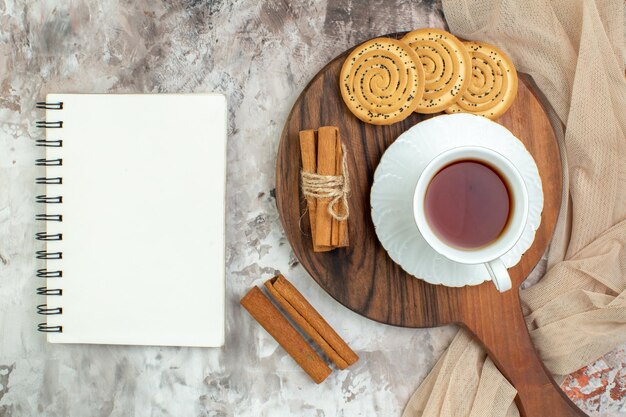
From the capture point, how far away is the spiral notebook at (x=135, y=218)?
83cm

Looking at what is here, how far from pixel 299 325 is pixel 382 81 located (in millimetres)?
325

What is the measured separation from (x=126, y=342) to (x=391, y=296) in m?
0.36

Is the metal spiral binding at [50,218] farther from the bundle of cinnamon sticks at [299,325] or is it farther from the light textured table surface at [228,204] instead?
the bundle of cinnamon sticks at [299,325]

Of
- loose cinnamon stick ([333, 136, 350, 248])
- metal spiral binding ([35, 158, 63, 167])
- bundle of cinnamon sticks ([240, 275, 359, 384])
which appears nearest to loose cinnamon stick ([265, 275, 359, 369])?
bundle of cinnamon sticks ([240, 275, 359, 384])

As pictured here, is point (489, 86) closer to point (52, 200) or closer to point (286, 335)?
point (286, 335)

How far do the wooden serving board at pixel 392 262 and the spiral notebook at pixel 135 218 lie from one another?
0.11m

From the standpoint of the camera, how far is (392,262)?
2.53 ft

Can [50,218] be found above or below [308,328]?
above

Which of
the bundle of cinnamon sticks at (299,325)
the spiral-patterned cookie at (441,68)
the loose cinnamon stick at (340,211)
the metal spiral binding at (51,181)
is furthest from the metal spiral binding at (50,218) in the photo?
the spiral-patterned cookie at (441,68)

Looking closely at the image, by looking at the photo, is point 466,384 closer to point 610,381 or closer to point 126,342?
point 610,381

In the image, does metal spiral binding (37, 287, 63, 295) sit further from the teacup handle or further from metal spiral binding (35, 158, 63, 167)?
the teacup handle

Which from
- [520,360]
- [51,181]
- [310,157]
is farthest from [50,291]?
[520,360]

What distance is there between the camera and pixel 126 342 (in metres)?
0.84

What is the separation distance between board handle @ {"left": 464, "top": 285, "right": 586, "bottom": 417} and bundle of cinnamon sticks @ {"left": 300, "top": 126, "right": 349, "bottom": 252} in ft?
0.65
